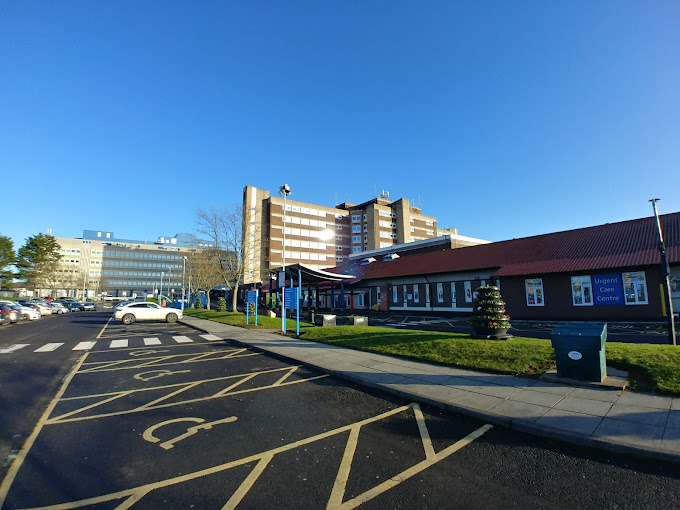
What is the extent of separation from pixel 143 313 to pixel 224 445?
2462 centimetres

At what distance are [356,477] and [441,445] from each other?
152 centimetres

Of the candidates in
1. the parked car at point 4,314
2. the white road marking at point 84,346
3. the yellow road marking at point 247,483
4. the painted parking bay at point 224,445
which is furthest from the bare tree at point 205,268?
the yellow road marking at point 247,483

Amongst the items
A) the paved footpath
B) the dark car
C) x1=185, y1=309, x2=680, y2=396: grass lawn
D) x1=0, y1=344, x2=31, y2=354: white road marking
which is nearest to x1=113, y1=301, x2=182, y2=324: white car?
x1=0, y1=344, x2=31, y2=354: white road marking

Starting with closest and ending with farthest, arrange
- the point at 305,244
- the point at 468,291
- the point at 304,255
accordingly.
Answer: the point at 468,291, the point at 304,255, the point at 305,244

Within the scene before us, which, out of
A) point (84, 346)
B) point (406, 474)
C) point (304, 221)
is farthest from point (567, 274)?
point (304, 221)

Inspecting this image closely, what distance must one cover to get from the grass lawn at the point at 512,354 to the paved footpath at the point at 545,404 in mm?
476

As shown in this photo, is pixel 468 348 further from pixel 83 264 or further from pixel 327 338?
pixel 83 264

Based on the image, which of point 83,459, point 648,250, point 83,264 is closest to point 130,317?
point 83,459

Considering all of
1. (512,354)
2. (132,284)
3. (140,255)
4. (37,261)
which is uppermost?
(140,255)

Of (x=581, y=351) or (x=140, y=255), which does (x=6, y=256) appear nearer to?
(x=140, y=255)

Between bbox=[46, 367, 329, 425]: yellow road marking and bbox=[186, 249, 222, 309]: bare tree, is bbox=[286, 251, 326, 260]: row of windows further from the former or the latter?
bbox=[46, 367, 329, 425]: yellow road marking

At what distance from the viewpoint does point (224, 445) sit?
15.6 feet

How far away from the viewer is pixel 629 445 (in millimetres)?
4301

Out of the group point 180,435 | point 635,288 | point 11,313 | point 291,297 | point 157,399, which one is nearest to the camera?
point 180,435
